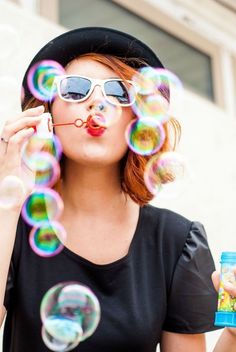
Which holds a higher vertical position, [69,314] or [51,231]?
[51,231]

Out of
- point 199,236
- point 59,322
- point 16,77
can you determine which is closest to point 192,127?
point 16,77

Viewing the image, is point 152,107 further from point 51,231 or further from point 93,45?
point 51,231

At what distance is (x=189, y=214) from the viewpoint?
11.1 ft

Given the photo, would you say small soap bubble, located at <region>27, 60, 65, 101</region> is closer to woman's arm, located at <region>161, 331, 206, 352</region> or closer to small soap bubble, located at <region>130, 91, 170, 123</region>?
small soap bubble, located at <region>130, 91, 170, 123</region>

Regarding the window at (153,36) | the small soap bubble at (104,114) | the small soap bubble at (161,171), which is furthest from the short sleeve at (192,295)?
the window at (153,36)

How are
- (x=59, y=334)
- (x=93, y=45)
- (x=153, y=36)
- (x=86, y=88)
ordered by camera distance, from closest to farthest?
(x=59, y=334)
(x=86, y=88)
(x=93, y=45)
(x=153, y=36)

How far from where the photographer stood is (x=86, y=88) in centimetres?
153

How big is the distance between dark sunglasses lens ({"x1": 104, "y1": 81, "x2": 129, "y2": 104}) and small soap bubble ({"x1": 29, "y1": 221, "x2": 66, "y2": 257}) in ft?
1.14

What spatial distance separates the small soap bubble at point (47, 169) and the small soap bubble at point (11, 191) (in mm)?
143

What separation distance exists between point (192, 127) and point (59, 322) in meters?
2.24

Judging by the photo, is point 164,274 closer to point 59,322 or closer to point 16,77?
point 59,322

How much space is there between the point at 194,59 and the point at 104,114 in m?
2.72

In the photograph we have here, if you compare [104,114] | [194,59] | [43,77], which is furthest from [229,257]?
[194,59]

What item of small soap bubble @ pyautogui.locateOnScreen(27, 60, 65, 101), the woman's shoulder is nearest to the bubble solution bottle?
the woman's shoulder
